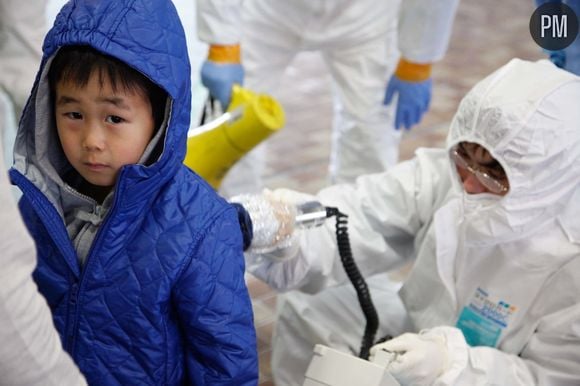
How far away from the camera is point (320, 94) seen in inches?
157

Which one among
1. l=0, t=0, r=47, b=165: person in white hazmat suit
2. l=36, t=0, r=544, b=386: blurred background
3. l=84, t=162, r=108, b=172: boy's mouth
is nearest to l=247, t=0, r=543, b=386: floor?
l=36, t=0, r=544, b=386: blurred background

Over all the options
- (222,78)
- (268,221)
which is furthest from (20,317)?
(222,78)

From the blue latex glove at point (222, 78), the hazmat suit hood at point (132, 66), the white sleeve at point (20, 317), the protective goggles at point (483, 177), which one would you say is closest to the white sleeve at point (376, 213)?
the protective goggles at point (483, 177)

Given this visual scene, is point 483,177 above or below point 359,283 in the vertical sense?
above

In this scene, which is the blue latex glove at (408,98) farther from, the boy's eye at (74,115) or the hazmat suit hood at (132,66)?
the boy's eye at (74,115)

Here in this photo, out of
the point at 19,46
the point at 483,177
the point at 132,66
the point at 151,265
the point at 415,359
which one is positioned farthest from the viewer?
the point at 19,46

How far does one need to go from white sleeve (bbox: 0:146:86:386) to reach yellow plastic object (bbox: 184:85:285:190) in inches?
35.4

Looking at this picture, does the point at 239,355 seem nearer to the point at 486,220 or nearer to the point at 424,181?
Result: the point at 486,220

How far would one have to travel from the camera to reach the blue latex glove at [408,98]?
2.38 meters

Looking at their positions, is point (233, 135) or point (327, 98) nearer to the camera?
point (233, 135)

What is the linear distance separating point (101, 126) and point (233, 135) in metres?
0.66

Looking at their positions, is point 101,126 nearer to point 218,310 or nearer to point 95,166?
point 95,166

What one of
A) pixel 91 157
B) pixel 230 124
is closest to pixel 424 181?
pixel 230 124

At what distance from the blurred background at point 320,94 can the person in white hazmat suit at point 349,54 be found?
0.56m
